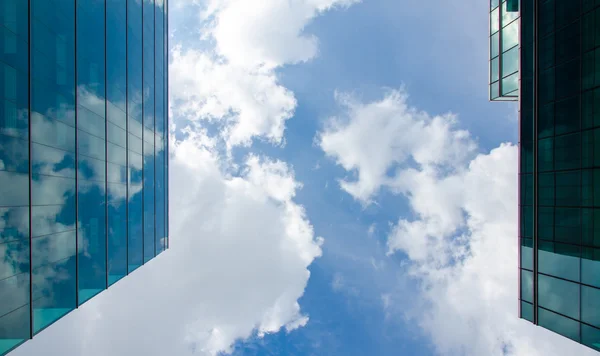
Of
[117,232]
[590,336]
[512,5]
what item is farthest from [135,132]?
[590,336]

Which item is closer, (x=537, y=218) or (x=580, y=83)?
(x=580, y=83)

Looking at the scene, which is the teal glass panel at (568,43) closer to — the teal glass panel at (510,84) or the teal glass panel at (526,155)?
the teal glass panel at (510,84)

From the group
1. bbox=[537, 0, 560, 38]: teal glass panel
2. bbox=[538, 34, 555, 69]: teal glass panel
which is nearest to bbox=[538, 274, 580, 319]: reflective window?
bbox=[538, 34, 555, 69]: teal glass panel

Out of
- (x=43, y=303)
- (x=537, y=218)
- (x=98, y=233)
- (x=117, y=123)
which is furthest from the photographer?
(x=117, y=123)

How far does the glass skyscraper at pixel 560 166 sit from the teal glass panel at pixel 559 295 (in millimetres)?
46

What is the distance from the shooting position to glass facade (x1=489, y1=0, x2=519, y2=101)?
18.2 metres

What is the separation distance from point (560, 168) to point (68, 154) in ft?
84.8

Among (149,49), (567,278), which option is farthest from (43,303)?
(567,278)

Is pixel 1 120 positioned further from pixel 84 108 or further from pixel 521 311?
pixel 521 311

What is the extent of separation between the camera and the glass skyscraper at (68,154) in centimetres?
1202

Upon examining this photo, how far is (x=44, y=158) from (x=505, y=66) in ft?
90.7

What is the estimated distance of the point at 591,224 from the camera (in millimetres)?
12570

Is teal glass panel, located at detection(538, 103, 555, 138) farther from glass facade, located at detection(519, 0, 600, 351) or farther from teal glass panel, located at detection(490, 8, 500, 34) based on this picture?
teal glass panel, located at detection(490, 8, 500, 34)

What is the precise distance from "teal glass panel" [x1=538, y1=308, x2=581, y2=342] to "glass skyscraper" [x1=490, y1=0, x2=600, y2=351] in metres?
0.05
